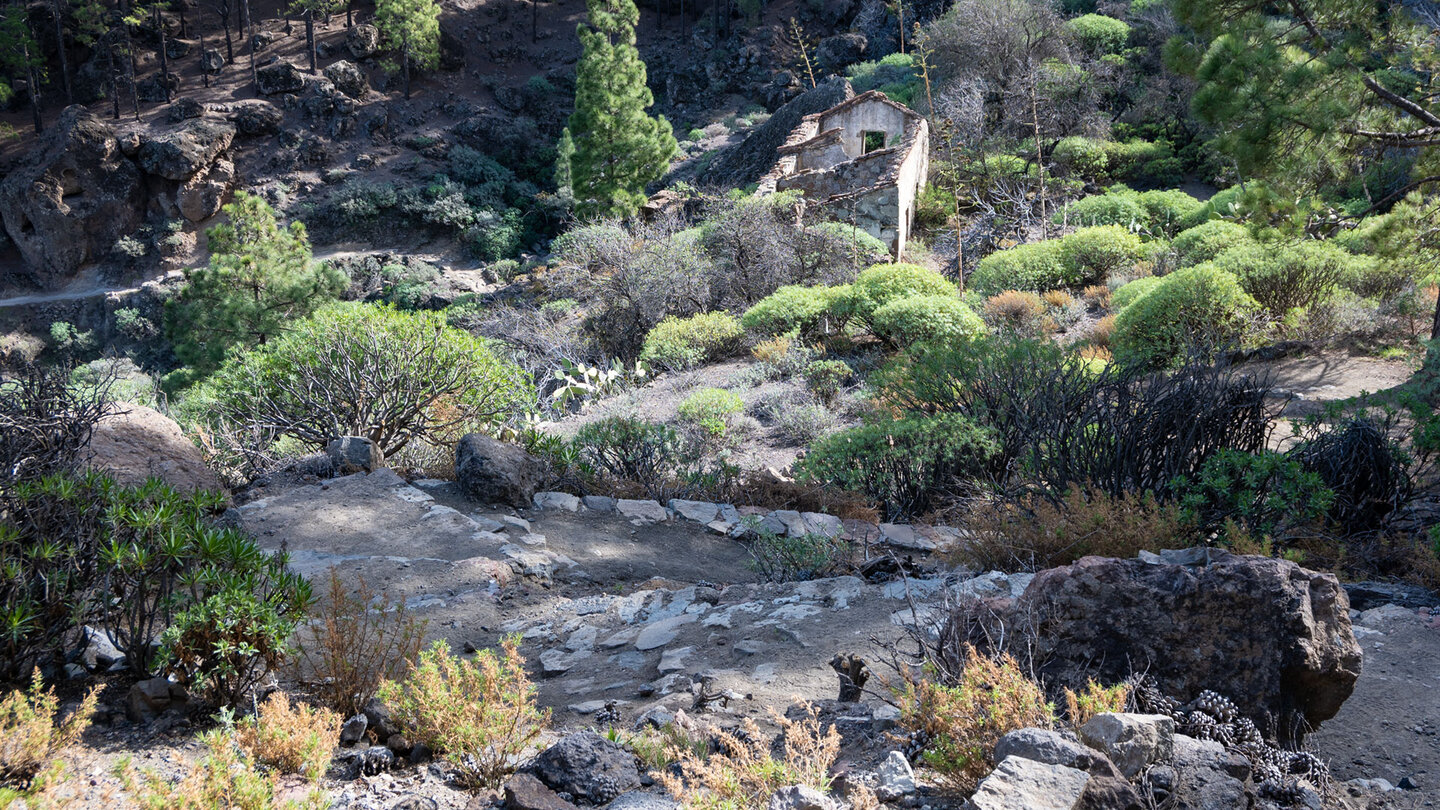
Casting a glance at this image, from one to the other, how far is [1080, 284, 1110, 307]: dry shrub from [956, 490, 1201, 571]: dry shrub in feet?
32.5

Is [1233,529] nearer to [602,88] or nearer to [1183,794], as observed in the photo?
[1183,794]

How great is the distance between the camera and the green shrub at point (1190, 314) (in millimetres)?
10531

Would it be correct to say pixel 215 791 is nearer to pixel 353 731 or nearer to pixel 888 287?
pixel 353 731

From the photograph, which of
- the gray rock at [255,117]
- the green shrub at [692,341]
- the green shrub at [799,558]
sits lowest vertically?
the green shrub at [692,341]

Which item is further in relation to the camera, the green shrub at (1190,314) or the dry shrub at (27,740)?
the green shrub at (1190,314)

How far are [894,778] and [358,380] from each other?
616cm

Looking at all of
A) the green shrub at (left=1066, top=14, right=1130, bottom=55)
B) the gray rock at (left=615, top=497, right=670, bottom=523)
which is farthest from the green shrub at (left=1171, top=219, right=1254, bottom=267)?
the green shrub at (left=1066, top=14, right=1130, bottom=55)

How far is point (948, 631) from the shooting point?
3.08 meters

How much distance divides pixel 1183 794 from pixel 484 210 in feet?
109

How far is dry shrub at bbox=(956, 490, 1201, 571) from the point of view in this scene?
431 centimetres

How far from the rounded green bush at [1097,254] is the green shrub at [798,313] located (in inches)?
174

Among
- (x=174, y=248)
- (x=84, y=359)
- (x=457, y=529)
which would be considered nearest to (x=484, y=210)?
(x=174, y=248)

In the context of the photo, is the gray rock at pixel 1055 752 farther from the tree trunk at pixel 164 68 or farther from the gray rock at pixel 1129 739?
the tree trunk at pixel 164 68

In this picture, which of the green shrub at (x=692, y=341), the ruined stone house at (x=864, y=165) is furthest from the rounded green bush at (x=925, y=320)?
the ruined stone house at (x=864, y=165)
